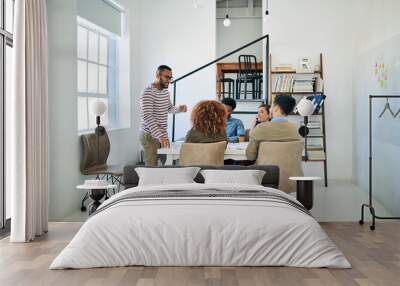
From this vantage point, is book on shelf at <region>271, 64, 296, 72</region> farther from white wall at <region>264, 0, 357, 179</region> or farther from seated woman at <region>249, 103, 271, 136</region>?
seated woman at <region>249, 103, 271, 136</region>

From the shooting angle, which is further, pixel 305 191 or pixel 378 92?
pixel 378 92

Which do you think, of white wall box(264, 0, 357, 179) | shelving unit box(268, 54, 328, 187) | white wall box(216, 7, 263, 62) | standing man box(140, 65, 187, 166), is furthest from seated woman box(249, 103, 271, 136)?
white wall box(216, 7, 263, 62)

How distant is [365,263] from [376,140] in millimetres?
2744

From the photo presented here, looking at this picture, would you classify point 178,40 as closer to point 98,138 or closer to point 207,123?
point 98,138

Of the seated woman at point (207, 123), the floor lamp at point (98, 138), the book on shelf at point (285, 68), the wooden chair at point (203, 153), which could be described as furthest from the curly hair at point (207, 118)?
the book on shelf at point (285, 68)

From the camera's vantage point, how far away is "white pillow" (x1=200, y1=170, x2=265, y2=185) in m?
6.07

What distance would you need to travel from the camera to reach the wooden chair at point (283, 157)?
6.60m

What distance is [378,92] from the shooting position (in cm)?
738

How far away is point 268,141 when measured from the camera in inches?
261

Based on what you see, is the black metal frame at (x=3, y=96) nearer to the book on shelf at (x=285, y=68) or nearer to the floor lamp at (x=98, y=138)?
the floor lamp at (x=98, y=138)

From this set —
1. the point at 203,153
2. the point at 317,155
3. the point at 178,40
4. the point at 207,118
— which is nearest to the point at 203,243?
the point at 203,153

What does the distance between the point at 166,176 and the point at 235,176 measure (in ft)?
1.98

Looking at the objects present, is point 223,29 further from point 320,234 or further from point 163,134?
A: point 320,234

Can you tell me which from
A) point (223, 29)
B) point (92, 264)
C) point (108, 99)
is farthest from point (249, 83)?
point (92, 264)
